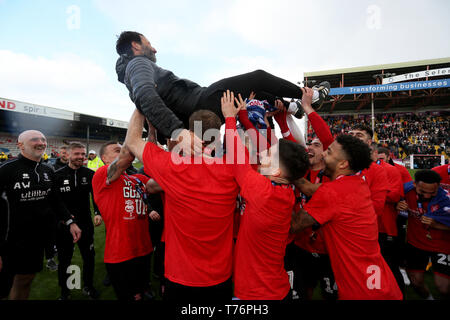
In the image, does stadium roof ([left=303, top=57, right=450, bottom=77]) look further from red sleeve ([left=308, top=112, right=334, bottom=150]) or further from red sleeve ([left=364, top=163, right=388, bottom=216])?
red sleeve ([left=308, top=112, right=334, bottom=150])

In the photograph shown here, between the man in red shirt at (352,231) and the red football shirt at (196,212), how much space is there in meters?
0.62

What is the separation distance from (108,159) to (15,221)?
1115 mm

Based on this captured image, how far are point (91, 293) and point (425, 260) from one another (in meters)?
4.26

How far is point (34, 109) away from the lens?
59.0 ft

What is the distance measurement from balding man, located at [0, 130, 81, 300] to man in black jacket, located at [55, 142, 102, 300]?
344mm

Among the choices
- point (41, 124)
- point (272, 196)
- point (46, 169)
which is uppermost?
point (41, 124)

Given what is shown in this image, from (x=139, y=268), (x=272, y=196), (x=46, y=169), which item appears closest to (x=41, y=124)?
(x=46, y=169)

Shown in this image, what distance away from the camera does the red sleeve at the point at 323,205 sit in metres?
1.57

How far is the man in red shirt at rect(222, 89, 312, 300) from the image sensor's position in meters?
1.38

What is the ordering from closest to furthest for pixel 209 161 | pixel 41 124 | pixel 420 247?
pixel 209 161
pixel 420 247
pixel 41 124

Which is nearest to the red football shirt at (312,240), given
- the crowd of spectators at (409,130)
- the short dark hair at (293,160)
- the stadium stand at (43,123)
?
the short dark hair at (293,160)

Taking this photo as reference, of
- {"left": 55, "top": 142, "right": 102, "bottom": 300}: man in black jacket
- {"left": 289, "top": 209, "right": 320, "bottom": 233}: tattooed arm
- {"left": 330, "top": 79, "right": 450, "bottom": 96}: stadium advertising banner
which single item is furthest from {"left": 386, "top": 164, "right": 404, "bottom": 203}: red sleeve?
{"left": 330, "top": 79, "right": 450, "bottom": 96}: stadium advertising banner

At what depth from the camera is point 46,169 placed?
2779 mm
